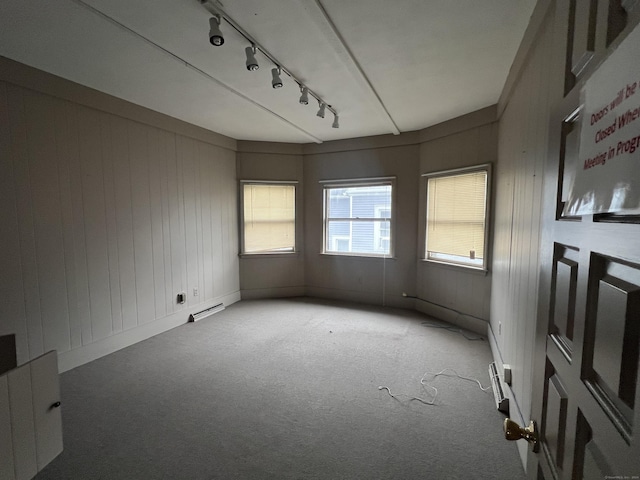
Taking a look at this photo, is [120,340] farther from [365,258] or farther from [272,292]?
[365,258]

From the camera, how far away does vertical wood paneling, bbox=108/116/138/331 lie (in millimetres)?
3062

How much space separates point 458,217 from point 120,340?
4159 mm

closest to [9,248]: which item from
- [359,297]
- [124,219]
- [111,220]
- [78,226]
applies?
[78,226]

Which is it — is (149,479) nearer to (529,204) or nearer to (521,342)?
(521,342)

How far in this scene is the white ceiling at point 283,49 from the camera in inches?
68.4

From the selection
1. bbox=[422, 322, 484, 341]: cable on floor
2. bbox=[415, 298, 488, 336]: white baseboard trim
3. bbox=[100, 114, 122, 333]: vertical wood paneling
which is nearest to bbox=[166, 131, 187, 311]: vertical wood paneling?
bbox=[100, 114, 122, 333]: vertical wood paneling

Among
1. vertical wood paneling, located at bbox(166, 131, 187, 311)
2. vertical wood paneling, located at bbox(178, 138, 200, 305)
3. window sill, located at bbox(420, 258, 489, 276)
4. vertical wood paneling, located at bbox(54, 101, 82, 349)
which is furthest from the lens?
vertical wood paneling, located at bbox(178, 138, 200, 305)

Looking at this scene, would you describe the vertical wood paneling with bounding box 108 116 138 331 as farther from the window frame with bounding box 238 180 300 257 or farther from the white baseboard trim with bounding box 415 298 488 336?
the white baseboard trim with bounding box 415 298 488 336

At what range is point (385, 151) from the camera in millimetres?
4414

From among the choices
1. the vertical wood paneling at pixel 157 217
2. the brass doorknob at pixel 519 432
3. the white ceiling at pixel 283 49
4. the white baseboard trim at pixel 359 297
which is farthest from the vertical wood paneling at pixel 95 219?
the brass doorknob at pixel 519 432

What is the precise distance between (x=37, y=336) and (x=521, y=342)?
3769 mm

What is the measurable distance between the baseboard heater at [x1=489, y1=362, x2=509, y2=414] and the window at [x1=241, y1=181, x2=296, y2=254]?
11.1ft

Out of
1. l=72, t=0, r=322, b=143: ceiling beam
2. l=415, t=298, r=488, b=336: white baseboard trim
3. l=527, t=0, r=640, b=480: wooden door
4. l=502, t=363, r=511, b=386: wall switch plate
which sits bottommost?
l=415, t=298, r=488, b=336: white baseboard trim

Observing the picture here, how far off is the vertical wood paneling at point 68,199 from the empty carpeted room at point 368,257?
0.02 metres
